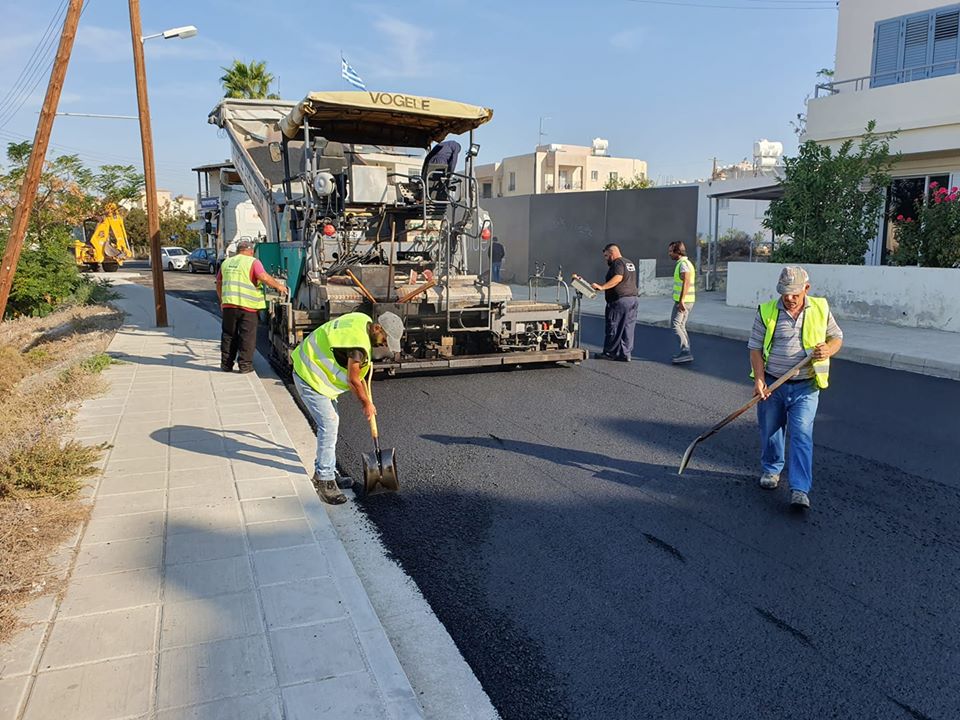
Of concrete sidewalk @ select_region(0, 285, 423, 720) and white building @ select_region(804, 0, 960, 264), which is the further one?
white building @ select_region(804, 0, 960, 264)

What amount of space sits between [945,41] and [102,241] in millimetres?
33110

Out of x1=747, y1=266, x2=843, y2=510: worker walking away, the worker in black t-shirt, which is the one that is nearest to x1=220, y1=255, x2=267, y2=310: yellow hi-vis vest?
the worker in black t-shirt

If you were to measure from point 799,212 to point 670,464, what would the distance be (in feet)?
34.8

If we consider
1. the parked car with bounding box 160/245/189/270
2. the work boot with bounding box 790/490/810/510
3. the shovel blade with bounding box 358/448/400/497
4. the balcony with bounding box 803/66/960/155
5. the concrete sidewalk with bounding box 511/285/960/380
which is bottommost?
the work boot with bounding box 790/490/810/510

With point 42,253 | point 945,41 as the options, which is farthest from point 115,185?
point 945,41

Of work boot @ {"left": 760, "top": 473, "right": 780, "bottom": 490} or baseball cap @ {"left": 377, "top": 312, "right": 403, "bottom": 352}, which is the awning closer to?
work boot @ {"left": 760, "top": 473, "right": 780, "bottom": 490}

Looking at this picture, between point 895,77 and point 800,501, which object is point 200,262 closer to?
point 895,77

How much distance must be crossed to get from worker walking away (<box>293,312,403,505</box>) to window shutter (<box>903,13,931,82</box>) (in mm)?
16518

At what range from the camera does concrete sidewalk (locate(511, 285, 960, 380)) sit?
9812 mm

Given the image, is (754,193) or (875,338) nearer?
(875,338)

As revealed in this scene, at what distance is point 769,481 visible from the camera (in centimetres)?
520

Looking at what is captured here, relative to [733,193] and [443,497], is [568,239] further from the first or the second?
[443,497]

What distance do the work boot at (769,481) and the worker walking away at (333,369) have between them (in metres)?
2.67

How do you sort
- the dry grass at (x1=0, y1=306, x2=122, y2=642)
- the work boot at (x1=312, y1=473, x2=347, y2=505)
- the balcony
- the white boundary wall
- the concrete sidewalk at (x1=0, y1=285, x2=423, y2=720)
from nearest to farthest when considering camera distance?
the concrete sidewalk at (x1=0, y1=285, x2=423, y2=720)
the dry grass at (x1=0, y1=306, x2=122, y2=642)
the work boot at (x1=312, y1=473, x2=347, y2=505)
the white boundary wall
the balcony
